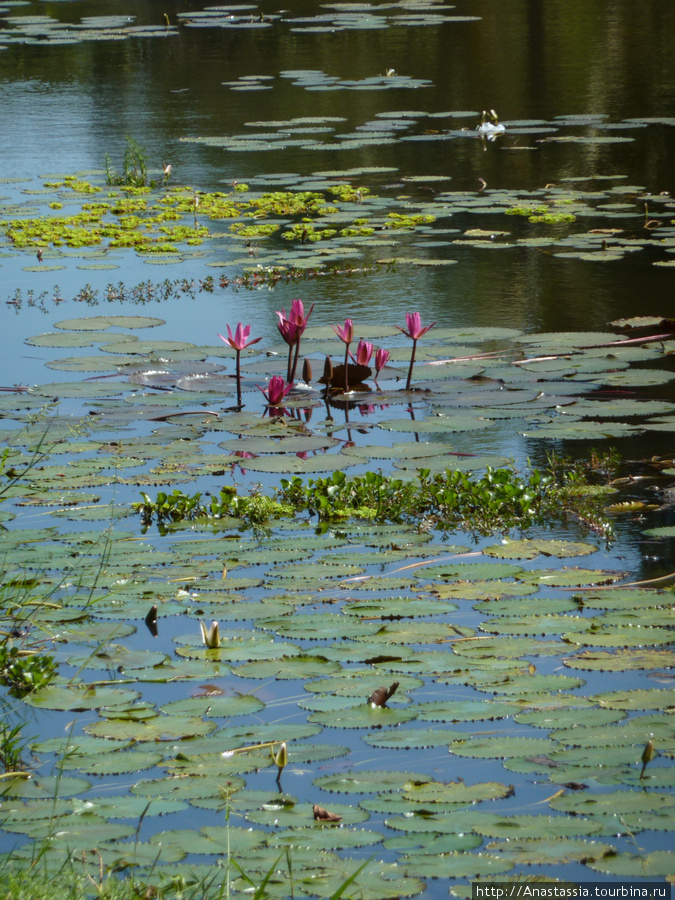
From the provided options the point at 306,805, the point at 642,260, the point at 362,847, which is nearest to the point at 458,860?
the point at 362,847

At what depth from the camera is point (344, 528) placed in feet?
11.7

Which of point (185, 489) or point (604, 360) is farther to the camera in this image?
point (604, 360)

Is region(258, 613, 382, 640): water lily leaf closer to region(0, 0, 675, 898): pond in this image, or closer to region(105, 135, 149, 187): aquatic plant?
region(0, 0, 675, 898): pond

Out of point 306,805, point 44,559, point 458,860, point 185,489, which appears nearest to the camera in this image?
point 458,860

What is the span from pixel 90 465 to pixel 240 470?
51 cm

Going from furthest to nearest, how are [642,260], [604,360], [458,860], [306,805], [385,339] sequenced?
[642,260]
[385,339]
[604,360]
[306,805]
[458,860]

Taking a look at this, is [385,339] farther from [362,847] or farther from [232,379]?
[362,847]

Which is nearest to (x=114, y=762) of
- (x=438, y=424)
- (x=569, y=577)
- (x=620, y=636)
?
(x=620, y=636)

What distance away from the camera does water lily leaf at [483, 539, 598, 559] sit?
130 inches

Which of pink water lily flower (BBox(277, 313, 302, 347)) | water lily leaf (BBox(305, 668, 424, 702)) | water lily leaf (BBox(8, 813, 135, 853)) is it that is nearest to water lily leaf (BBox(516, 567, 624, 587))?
water lily leaf (BBox(305, 668, 424, 702))

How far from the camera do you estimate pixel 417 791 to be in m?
2.21

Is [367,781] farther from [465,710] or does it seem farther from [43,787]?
[43,787]

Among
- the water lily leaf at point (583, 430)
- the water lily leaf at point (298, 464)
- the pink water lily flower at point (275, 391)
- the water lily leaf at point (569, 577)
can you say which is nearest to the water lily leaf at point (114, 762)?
the water lily leaf at point (569, 577)

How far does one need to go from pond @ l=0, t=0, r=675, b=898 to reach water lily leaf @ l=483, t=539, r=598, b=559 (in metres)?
0.01
